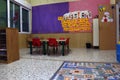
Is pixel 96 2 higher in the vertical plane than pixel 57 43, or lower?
higher

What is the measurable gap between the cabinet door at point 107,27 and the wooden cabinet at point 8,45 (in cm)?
469

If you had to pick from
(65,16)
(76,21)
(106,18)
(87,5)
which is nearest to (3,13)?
(65,16)

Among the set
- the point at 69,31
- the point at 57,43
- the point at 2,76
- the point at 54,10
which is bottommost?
the point at 2,76

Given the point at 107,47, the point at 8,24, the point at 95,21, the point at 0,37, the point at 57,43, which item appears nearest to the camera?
the point at 0,37

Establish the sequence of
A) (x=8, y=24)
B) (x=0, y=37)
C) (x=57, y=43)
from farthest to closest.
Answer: (x=8, y=24) → (x=57, y=43) → (x=0, y=37)

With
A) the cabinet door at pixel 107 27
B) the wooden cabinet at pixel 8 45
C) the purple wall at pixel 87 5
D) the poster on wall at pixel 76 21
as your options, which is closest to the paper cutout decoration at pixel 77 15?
the poster on wall at pixel 76 21

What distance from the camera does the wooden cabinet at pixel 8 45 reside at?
4.43 meters

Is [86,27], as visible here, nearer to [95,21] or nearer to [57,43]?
[95,21]

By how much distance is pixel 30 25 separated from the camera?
970cm

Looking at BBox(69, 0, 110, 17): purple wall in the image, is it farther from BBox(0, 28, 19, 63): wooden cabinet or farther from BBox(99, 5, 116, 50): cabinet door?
BBox(0, 28, 19, 63): wooden cabinet

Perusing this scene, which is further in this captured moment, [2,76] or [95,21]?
[95,21]

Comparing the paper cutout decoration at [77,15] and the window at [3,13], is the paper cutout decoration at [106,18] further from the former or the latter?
the window at [3,13]

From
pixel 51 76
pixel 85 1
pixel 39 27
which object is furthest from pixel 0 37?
pixel 85 1

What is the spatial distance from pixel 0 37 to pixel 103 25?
5208 mm
